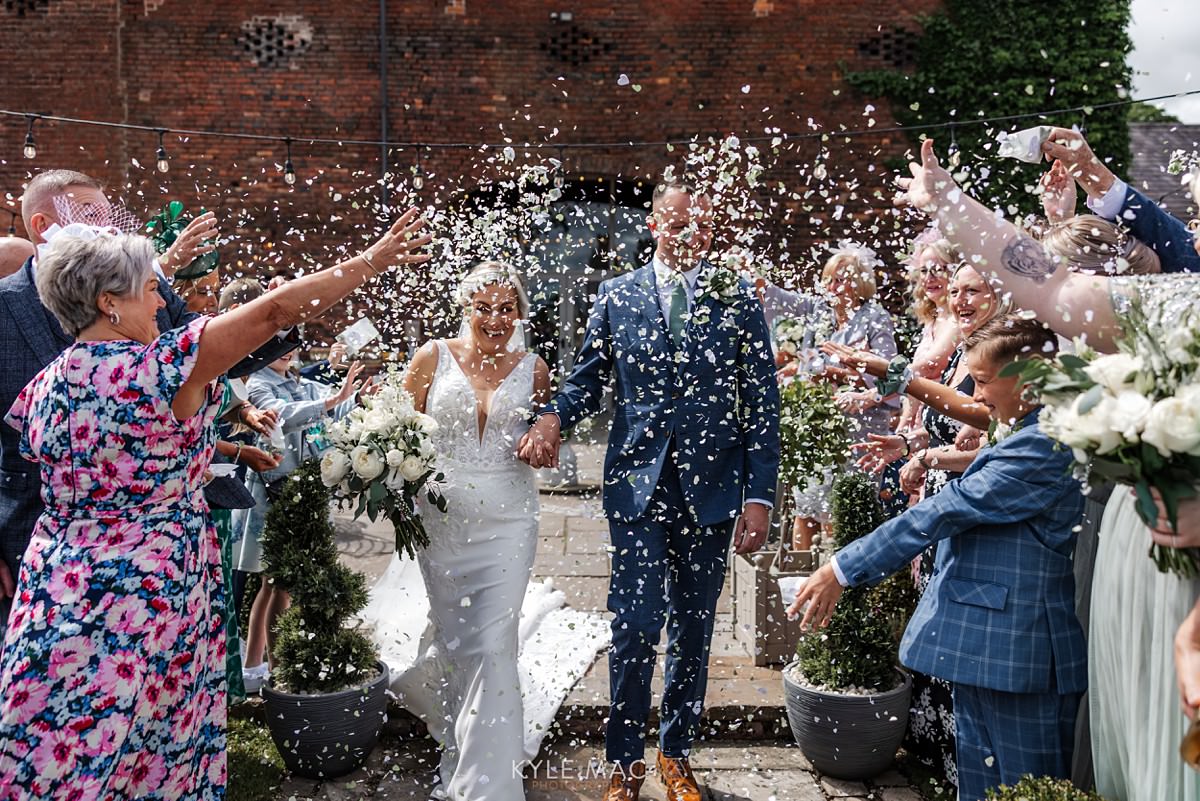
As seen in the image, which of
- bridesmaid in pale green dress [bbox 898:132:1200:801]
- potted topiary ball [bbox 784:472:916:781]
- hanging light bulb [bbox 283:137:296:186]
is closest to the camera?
bridesmaid in pale green dress [bbox 898:132:1200:801]

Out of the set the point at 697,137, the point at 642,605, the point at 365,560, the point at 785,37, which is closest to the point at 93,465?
the point at 642,605

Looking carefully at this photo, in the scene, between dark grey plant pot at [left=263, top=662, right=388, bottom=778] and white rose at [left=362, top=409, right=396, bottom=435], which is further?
dark grey plant pot at [left=263, top=662, right=388, bottom=778]

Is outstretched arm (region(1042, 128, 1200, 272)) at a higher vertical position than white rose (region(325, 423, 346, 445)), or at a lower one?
higher

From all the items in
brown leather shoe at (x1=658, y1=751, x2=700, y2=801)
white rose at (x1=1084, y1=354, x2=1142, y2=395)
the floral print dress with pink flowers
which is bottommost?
brown leather shoe at (x1=658, y1=751, x2=700, y2=801)

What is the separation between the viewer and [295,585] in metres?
3.94

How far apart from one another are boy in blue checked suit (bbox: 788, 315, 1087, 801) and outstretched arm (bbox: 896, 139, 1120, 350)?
0.79 ft

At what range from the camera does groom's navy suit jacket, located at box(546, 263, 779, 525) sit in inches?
139

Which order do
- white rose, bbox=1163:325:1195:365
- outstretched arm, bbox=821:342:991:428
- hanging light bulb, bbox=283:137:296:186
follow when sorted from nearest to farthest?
white rose, bbox=1163:325:1195:365 → outstretched arm, bbox=821:342:991:428 → hanging light bulb, bbox=283:137:296:186

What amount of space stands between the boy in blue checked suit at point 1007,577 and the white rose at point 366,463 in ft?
5.49

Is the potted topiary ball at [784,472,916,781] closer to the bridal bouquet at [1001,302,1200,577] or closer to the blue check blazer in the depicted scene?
the blue check blazer

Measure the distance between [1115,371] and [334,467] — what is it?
2.69 m

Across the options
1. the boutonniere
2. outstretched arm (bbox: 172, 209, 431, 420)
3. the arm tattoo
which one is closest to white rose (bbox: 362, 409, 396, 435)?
outstretched arm (bbox: 172, 209, 431, 420)

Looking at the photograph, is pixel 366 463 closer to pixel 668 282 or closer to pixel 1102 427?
pixel 668 282

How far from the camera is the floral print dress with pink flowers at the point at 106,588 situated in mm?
2469
